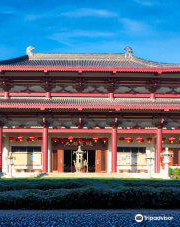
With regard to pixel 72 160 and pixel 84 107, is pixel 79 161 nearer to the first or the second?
pixel 72 160

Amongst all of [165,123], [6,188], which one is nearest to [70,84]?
[165,123]

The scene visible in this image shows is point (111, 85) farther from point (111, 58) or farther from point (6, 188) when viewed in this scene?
point (6, 188)

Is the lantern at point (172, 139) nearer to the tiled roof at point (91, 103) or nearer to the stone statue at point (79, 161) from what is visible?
the tiled roof at point (91, 103)

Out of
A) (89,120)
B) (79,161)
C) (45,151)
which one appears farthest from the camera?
(89,120)

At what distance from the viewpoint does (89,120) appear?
114 ft

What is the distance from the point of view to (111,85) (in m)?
35.5

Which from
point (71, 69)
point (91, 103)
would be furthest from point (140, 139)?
point (71, 69)

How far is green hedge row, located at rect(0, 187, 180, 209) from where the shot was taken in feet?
36.0

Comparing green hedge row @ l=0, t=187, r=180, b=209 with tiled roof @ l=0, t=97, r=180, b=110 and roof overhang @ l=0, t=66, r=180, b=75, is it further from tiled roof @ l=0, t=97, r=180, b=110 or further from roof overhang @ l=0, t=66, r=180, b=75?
roof overhang @ l=0, t=66, r=180, b=75

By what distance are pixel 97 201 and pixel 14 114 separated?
23897 mm

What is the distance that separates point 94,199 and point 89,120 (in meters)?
23.6

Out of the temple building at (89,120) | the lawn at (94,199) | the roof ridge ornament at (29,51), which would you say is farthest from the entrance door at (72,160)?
the lawn at (94,199)

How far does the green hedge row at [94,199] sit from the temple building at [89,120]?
21.9 metres

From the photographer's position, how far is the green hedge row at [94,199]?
36.0 feet
